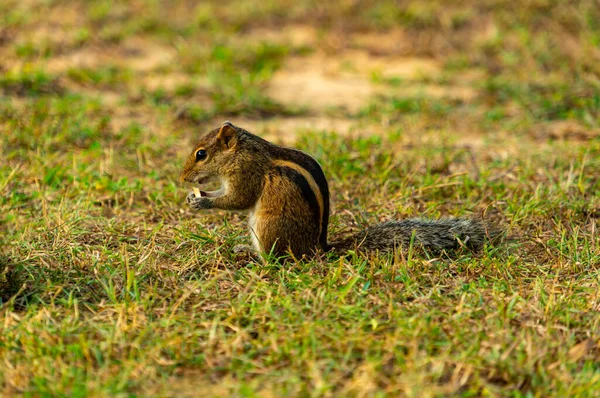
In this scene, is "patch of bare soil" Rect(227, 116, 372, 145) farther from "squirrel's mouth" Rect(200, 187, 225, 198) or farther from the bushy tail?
the bushy tail

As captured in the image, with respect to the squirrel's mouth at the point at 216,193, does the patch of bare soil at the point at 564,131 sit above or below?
below

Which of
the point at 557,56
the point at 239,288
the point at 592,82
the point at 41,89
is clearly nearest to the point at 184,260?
the point at 239,288

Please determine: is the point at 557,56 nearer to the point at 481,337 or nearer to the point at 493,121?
the point at 493,121

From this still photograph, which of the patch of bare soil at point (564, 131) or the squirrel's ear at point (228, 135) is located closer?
the squirrel's ear at point (228, 135)

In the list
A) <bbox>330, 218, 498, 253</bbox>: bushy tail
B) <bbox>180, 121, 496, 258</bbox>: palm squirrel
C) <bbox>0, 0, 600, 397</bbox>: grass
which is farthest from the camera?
<bbox>330, 218, 498, 253</bbox>: bushy tail

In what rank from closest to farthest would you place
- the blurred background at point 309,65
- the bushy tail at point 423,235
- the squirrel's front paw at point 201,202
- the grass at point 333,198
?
the grass at point 333,198 → the bushy tail at point 423,235 → the squirrel's front paw at point 201,202 → the blurred background at point 309,65

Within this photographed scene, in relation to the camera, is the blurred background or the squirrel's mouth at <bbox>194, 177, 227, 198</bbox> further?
the blurred background

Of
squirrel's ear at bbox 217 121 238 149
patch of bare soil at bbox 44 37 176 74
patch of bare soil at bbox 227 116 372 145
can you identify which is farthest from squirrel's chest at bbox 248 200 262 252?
patch of bare soil at bbox 44 37 176 74

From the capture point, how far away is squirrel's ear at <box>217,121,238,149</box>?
4703mm

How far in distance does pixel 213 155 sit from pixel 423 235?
3.90 ft

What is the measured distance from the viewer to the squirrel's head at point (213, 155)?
4.72 metres

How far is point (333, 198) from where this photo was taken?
570cm

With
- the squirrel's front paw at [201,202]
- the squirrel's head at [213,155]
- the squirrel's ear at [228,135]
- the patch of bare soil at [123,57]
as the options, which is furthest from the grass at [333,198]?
the squirrel's ear at [228,135]

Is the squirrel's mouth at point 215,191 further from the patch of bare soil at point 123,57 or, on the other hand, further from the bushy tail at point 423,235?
the patch of bare soil at point 123,57
